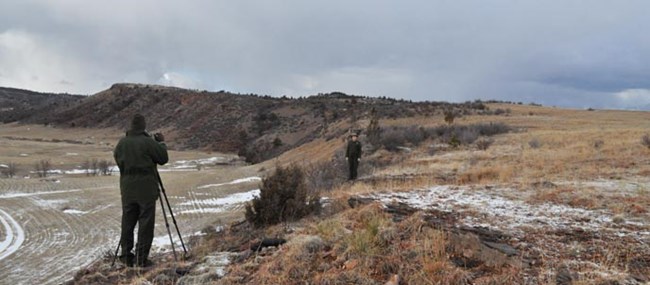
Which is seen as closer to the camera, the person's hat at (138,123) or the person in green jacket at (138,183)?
the person in green jacket at (138,183)

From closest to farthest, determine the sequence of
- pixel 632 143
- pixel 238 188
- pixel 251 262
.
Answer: pixel 251 262, pixel 632 143, pixel 238 188

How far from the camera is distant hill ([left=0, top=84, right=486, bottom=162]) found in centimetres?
4841

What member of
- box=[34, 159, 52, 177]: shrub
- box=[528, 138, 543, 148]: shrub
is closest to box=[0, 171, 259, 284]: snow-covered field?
box=[34, 159, 52, 177]: shrub

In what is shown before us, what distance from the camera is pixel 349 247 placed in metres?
6.05

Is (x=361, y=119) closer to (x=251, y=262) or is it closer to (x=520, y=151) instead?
(x=520, y=151)

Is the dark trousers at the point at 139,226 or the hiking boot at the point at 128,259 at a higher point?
the dark trousers at the point at 139,226

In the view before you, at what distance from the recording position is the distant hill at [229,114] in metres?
48.4

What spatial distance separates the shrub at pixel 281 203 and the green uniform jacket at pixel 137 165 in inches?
90.8

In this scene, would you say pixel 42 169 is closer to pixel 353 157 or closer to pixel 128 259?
pixel 353 157

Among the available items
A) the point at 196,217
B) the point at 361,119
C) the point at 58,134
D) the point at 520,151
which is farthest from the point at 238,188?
the point at 58,134

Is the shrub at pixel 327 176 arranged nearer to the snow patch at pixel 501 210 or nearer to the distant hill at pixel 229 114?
the snow patch at pixel 501 210

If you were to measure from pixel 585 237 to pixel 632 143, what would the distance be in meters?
14.2

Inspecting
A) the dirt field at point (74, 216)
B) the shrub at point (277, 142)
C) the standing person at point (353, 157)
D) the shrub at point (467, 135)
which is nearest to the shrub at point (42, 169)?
the dirt field at point (74, 216)

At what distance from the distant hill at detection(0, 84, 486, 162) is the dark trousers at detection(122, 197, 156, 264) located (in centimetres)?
3031
